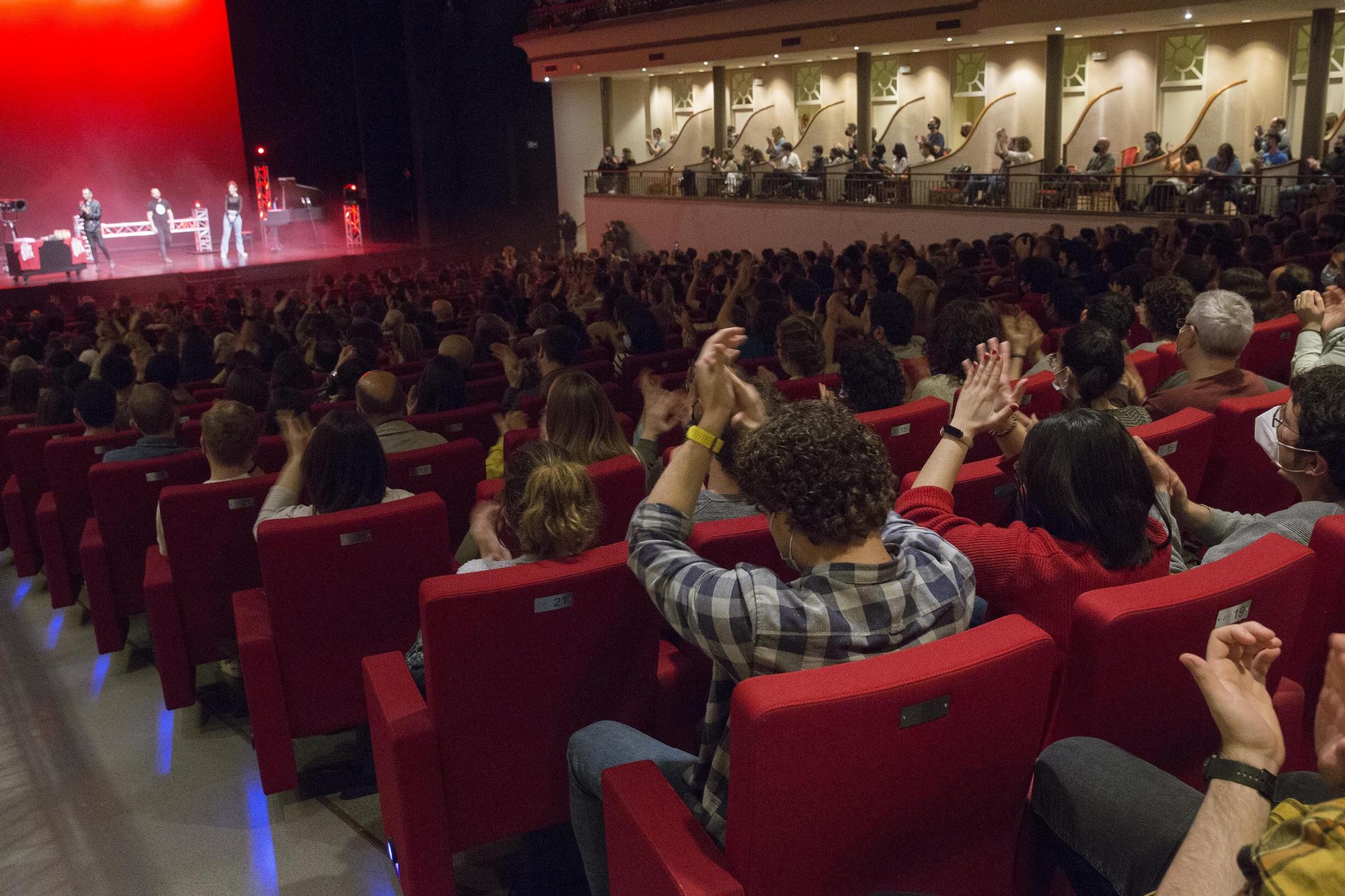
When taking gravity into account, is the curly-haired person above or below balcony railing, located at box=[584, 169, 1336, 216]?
below

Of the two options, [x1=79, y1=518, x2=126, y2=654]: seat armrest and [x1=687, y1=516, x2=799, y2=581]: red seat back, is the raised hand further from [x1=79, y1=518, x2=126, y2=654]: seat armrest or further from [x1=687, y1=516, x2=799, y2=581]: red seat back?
[x1=79, y1=518, x2=126, y2=654]: seat armrest

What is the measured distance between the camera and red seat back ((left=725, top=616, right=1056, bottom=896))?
1.47 metres

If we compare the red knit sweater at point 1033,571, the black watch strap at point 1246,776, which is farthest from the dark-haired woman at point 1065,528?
the black watch strap at point 1246,776

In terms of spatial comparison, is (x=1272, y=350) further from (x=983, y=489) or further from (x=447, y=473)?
(x=447, y=473)

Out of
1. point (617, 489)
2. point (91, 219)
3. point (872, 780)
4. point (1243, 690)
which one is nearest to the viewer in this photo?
point (1243, 690)

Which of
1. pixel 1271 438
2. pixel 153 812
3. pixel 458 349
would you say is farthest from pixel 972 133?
pixel 153 812

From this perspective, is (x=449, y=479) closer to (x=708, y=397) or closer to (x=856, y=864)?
(x=708, y=397)

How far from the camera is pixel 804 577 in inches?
69.1

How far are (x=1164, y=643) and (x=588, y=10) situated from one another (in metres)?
20.2

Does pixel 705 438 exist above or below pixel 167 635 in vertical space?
above

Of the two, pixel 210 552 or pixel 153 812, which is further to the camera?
pixel 210 552

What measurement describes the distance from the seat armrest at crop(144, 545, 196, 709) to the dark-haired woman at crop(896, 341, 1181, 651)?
8.00ft

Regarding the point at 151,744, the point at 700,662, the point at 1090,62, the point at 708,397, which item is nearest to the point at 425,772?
the point at 700,662

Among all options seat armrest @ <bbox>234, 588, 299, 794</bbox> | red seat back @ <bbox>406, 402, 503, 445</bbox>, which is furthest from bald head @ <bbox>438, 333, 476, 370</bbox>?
seat armrest @ <bbox>234, 588, 299, 794</bbox>
